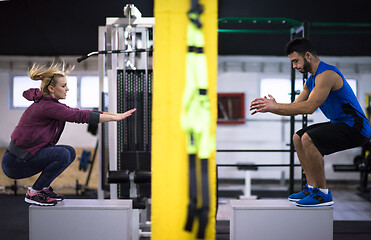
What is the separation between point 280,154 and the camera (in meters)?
5.64

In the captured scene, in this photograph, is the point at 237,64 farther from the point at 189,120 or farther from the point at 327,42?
the point at 189,120

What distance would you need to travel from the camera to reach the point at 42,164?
220 centimetres

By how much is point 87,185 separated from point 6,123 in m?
1.86

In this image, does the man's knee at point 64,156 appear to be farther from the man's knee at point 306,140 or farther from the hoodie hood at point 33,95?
the man's knee at point 306,140

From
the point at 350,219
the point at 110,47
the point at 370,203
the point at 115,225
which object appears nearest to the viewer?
the point at 115,225

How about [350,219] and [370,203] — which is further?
[370,203]

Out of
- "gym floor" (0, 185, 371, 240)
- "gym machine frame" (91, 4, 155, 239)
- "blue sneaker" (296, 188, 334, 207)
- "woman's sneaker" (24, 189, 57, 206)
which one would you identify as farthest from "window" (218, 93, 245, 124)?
"woman's sneaker" (24, 189, 57, 206)

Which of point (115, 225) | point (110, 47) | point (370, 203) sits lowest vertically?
point (370, 203)

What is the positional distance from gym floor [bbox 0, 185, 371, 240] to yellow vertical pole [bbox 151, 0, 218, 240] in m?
1.52

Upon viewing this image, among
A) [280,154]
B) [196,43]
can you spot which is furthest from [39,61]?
[196,43]

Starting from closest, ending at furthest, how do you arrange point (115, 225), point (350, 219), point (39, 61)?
point (115, 225) < point (350, 219) < point (39, 61)

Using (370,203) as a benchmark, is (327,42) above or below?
above

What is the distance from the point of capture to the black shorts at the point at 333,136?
83.8 inches

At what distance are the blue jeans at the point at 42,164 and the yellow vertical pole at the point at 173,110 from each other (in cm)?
102
